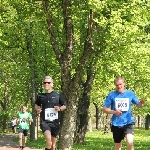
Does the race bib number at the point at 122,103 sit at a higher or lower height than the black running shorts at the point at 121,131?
higher

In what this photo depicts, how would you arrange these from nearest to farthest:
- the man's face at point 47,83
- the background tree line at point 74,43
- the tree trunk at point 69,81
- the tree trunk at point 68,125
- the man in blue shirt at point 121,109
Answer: the man in blue shirt at point 121,109, the man's face at point 47,83, the background tree line at point 74,43, the tree trunk at point 69,81, the tree trunk at point 68,125

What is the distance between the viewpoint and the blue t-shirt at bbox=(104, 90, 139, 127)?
386 inches

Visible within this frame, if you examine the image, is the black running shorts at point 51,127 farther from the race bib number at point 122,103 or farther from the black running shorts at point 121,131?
the race bib number at point 122,103

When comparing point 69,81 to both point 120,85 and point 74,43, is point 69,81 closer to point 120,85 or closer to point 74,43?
point 74,43

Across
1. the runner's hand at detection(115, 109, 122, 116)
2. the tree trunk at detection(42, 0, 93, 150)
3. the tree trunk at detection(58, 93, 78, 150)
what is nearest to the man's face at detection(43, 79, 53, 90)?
the runner's hand at detection(115, 109, 122, 116)

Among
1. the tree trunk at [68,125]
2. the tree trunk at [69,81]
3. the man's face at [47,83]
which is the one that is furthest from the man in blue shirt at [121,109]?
the tree trunk at [68,125]

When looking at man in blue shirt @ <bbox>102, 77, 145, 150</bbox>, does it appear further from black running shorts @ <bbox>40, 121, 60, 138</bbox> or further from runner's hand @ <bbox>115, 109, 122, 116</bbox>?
black running shorts @ <bbox>40, 121, 60, 138</bbox>

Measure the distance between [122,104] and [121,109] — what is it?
0.41 ft

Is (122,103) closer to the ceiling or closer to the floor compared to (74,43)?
closer to the floor

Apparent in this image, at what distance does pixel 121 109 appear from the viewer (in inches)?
387

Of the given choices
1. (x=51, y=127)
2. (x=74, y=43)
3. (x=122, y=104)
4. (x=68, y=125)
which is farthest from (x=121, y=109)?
(x=74, y=43)

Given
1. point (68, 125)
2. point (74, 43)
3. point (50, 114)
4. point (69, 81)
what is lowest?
point (68, 125)

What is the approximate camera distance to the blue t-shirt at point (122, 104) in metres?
9.80

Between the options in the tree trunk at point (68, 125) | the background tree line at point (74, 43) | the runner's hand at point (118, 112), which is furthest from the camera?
the tree trunk at point (68, 125)
